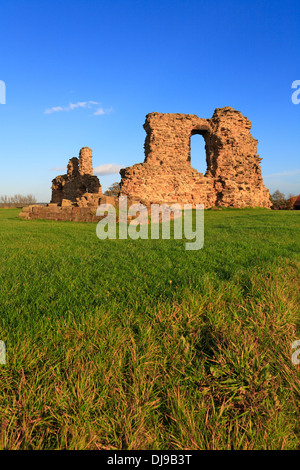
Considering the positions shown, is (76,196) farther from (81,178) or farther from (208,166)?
(208,166)

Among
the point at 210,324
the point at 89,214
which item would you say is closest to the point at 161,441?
the point at 210,324

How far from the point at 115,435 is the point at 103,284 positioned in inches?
63.3

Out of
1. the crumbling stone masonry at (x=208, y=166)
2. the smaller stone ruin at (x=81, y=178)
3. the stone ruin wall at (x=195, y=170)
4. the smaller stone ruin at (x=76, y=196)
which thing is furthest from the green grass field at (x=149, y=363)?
the smaller stone ruin at (x=81, y=178)

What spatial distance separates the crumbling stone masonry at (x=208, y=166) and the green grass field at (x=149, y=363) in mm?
14937

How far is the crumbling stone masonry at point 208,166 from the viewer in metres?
17.5

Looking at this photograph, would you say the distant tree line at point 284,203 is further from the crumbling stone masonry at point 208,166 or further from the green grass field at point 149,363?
the green grass field at point 149,363

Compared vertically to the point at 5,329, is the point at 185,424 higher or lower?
lower

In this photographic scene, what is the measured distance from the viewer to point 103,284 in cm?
255

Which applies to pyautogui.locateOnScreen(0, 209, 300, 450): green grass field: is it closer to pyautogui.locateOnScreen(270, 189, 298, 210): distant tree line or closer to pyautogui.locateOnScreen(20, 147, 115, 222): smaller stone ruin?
pyautogui.locateOnScreen(20, 147, 115, 222): smaller stone ruin

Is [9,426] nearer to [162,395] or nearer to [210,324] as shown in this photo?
[162,395]

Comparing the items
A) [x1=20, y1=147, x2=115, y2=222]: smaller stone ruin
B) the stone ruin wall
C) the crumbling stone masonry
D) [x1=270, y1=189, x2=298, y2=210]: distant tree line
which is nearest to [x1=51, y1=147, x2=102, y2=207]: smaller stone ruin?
[x1=20, y1=147, x2=115, y2=222]: smaller stone ruin

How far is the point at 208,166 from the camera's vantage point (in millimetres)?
19219

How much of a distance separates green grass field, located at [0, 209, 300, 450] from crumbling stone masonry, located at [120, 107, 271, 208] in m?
14.9

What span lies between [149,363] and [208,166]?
19.3 meters
